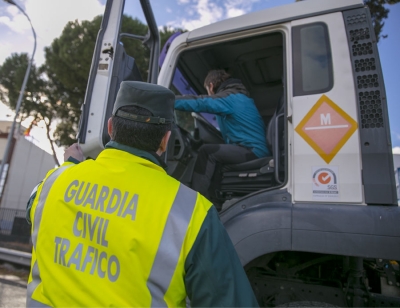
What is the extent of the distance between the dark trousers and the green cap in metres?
1.32

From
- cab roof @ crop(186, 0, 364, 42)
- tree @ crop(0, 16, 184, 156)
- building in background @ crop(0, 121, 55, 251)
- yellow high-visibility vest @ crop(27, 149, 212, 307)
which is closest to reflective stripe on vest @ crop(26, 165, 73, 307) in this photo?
yellow high-visibility vest @ crop(27, 149, 212, 307)

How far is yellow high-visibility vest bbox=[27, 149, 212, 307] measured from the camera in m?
0.96

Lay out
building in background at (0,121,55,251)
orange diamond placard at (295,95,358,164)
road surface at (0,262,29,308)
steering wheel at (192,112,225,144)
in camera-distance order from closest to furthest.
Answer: orange diamond placard at (295,95,358,164), steering wheel at (192,112,225,144), road surface at (0,262,29,308), building in background at (0,121,55,251)

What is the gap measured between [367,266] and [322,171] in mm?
760

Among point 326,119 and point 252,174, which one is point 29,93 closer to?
point 252,174

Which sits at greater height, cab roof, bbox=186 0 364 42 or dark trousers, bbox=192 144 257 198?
cab roof, bbox=186 0 364 42

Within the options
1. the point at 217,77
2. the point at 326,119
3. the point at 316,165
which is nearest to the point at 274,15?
the point at 217,77

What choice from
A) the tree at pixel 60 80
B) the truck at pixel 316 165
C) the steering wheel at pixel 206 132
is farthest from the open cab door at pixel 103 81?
the tree at pixel 60 80

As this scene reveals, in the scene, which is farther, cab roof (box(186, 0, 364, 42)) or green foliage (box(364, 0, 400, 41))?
green foliage (box(364, 0, 400, 41))

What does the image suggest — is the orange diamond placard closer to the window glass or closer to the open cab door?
the window glass

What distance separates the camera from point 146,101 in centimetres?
126

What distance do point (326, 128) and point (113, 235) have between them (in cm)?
143

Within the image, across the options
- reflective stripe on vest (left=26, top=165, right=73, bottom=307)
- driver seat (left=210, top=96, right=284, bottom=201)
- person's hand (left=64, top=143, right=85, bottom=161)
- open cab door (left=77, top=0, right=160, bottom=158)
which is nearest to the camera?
reflective stripe on vest (left=26, top=165, right=73, bottom=307)

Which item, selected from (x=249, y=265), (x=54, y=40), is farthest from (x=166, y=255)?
(x=54, y=40)
